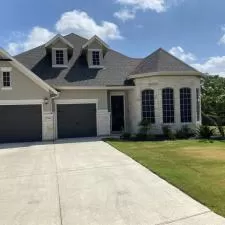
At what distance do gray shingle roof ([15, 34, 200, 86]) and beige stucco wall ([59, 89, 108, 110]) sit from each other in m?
0.52

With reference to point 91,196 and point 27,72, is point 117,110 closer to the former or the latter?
point 27,72

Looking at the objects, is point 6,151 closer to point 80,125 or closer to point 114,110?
point 80,125

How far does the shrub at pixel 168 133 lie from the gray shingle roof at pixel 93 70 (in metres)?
3.55

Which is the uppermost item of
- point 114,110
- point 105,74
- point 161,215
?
point 105,74

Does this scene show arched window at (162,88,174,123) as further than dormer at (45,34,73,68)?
No

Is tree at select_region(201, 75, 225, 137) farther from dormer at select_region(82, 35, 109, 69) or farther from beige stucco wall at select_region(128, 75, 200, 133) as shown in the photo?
dormer at select_region(82, 35, 109, 69)

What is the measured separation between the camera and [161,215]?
245 inches

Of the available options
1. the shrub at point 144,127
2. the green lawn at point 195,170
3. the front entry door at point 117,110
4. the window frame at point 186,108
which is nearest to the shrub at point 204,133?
the window frame at point 186,108

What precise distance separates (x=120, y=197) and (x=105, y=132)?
49.1 feet

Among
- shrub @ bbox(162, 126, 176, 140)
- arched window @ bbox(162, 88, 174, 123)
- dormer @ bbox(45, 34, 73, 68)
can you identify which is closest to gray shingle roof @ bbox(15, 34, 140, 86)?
dormer @ bbox(45, 34, 73, 68)

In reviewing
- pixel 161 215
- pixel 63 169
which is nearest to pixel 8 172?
pixel 63 169

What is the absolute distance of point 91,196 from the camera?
7.67 meters

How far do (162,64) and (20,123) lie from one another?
939cm

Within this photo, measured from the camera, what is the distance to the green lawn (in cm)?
727
